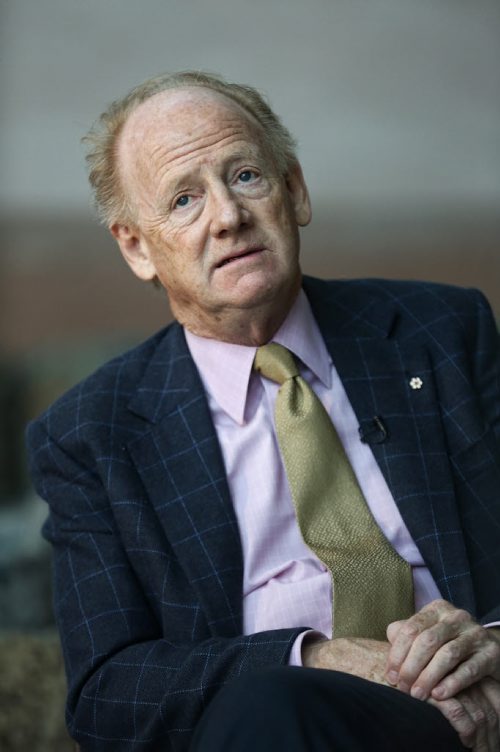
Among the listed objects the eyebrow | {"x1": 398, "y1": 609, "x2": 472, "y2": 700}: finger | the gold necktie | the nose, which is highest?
the eyebrow

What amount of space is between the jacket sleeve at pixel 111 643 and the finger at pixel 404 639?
0.20 metres

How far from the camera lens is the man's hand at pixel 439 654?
2.11 meters

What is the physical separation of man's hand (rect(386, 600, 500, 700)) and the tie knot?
0.64 metres

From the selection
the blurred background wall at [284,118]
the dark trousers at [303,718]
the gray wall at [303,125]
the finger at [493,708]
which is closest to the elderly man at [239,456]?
the finger at [493,708]

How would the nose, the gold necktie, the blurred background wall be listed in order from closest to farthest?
the gold necktie → the nose → the blurred background wall

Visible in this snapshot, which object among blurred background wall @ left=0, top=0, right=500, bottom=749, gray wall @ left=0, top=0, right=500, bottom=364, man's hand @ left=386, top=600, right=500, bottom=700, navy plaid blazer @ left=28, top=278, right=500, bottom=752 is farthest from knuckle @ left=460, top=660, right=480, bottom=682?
gray wall @ left=0, top=0, right=500, bottom=364

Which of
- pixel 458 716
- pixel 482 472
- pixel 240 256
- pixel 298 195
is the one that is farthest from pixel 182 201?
pixel 458 716

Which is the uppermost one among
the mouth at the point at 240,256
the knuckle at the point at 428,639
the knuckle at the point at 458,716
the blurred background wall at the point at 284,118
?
the blurred background wall at the point at 284,118

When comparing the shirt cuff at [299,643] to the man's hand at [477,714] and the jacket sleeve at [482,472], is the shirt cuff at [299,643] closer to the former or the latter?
the man's hand at [477,714]

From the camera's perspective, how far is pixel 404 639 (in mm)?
2145

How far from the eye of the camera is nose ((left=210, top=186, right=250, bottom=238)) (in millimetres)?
2480

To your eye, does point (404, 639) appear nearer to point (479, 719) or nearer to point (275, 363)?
point (479, 719)

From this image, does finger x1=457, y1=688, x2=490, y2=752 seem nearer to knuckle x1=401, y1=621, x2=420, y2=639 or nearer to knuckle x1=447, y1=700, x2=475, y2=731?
knuckle x1=447, y1=700, x2=475, y2=731

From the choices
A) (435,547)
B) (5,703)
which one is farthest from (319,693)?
(5,703)
